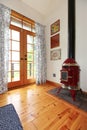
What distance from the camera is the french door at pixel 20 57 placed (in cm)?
261

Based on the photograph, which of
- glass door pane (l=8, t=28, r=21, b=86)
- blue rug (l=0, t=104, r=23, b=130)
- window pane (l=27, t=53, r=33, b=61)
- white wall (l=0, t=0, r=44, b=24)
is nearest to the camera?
blue rug (l=0, t=104, r=23, b=130)

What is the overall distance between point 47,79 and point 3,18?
2.27m

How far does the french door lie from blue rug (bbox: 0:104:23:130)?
44.1 inches

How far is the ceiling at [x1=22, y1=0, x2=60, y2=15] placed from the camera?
2.65 metres

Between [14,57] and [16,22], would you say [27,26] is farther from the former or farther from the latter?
[14,57]

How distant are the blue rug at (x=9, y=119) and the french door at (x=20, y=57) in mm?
1121

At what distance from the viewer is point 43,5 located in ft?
9.21

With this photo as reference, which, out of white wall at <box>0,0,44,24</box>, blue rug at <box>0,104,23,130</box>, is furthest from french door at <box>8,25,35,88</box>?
blue rug at <box>0,104,23,130</box>

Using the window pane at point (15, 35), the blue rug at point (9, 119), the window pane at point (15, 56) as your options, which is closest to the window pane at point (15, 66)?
the window pane at point (15, 56)

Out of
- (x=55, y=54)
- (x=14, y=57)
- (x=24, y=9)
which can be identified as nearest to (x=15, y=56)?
(x=14, y=57)

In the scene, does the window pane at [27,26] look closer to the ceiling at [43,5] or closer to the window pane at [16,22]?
the window pane at [16,22]

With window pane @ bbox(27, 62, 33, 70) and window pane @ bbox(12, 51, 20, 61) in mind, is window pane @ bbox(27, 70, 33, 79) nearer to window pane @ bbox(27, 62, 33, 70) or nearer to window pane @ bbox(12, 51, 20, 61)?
window pane @ bbox(27, 62, 33, 70)

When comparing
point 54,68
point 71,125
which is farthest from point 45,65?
point 71,125

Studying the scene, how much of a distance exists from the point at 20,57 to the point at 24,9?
1.46 m
